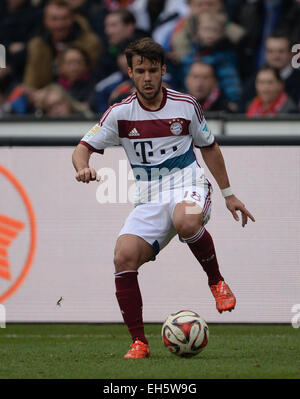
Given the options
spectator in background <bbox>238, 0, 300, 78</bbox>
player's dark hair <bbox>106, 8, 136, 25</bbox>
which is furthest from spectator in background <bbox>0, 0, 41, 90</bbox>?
spectator in background <bbox>238, 0, 300, 78</bbox>

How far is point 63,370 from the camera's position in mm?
5324

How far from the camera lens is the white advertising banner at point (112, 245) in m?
8.15

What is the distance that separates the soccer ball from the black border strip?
277 cm

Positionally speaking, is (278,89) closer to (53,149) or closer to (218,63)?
(218,63)

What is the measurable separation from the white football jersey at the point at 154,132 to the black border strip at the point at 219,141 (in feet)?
6.87


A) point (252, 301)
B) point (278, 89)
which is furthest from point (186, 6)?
point (252, 301)

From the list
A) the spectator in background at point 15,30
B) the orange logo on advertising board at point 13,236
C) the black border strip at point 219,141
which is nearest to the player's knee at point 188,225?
the black border strip at point 219,141

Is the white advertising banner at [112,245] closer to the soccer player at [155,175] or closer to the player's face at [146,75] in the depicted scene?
the soccer player at [155,175]

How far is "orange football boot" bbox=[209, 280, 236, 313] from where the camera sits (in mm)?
5989

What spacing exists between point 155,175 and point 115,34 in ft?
16.9

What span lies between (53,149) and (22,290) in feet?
4.38

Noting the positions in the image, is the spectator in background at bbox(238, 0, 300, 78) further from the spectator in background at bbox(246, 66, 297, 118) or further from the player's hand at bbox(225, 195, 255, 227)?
the player's hand at bbox(225, 195, 255, 227)

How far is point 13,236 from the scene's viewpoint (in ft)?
27.5

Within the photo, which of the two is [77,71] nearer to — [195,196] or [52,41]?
[52,41]
